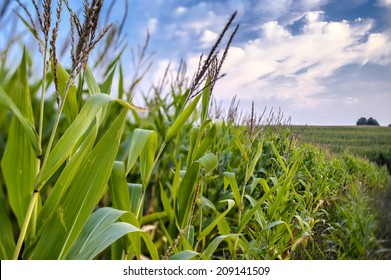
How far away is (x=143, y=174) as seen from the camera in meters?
0.90

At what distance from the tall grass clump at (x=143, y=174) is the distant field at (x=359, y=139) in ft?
0.10

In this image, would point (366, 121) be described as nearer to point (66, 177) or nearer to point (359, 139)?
point (359, 139)

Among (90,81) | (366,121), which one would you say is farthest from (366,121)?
(90,81)

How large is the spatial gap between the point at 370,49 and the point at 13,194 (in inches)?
38.1

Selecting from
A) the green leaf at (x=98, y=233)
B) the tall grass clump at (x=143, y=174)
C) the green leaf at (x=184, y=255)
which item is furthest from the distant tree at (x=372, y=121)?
the green leaf at (x=98, y=233)

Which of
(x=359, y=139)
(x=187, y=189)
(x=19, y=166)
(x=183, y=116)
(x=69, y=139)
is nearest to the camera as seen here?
(x=69, y=139)

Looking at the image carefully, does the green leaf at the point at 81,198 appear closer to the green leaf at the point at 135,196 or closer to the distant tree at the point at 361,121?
the green leaf at the point at 135,196

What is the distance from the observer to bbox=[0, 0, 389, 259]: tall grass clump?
686 millimetres

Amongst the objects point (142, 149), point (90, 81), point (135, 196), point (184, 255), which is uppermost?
point (90, 81)

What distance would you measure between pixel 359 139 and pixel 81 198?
796 mm

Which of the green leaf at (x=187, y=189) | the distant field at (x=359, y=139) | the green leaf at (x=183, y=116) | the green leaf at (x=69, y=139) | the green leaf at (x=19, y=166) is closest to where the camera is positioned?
the green leaf at (x=69, y=139)

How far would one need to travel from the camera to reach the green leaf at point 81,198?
0.71m

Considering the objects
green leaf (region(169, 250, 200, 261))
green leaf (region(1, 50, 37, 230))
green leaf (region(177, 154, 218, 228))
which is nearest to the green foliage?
green leaf (region(177, 154, 218, 228))

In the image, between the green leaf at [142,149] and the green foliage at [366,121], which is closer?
the green leaf at [142,149]
